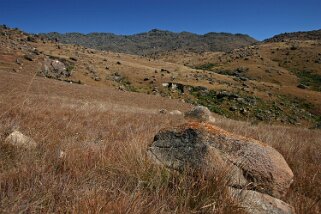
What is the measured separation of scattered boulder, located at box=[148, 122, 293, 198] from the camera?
3.74 meters

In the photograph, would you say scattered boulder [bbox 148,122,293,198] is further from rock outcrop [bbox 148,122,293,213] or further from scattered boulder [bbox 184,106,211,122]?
scattered boulder [bbox 184,106,211,122]

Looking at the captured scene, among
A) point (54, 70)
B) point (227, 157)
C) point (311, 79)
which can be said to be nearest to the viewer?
point (227, 157)

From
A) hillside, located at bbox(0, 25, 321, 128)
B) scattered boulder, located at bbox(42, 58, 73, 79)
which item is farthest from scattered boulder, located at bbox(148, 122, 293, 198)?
scattered boulder, located at bbox(42, 58, 73, 79)

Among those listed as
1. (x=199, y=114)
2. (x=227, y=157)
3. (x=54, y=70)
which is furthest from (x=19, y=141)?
(x=54, y=70)

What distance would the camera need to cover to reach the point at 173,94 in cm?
5053

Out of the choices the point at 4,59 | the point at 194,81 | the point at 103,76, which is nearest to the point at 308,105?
the point at 194,81

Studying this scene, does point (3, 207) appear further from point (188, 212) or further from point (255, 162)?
point (255, 162)

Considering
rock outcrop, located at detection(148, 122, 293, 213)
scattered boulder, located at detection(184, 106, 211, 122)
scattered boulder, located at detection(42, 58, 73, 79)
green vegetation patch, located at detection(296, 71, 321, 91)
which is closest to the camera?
rock outcrop, located at detection(148, 122, 293, 213)

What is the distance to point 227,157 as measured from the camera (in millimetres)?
3943

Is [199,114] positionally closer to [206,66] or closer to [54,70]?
[54,70]

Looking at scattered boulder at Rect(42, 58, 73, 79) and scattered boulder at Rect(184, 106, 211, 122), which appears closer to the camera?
scattered boulder at Rect(184, 106, 211, 122)

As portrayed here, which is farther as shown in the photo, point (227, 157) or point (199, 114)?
point (199, 114)

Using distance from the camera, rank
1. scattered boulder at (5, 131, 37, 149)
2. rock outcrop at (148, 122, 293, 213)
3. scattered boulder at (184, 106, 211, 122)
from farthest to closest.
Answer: scattered boulder at (184, 106, 211, 122) → scattered boulder at (5, 131, 37, 149) → rock outcrop at (148, 122, 293, 213)

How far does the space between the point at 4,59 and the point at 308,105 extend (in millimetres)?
49116
